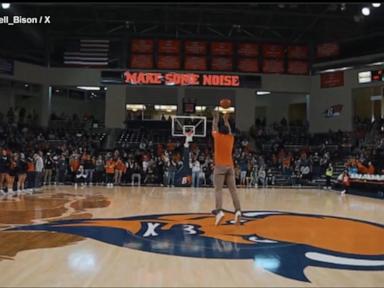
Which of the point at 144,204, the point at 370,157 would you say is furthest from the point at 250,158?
the point at 144,204

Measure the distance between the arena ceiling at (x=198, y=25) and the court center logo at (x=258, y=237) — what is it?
1686 cm

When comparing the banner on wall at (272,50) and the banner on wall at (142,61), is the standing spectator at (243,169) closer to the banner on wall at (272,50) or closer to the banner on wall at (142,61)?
the banner on wall at (272,50)

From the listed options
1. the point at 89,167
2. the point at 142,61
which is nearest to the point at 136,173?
the point at 89,167

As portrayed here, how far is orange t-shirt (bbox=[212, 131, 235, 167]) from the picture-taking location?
729 centimetres

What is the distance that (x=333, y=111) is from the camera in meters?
26.3

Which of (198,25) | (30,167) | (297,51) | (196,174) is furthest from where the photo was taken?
(297,51)

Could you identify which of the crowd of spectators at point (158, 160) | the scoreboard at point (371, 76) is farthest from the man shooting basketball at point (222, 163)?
the scoreboard at point (371, 76)

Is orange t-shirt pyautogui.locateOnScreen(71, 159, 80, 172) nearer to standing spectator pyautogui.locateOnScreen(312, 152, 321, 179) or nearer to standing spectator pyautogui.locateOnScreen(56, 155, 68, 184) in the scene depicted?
standing spectator pyautogui.locateOnScreen(56, 155, 68, 184)

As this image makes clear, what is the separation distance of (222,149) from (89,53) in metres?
20.8

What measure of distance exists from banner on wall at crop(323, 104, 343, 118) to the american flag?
13506 mm

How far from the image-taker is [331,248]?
18.5 ft

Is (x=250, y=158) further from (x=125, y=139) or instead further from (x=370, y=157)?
(x=125, y=139)

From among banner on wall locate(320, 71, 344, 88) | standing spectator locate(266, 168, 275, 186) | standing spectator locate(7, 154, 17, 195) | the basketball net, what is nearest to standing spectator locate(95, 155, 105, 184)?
the basketball net

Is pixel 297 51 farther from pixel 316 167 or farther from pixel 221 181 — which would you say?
pixel 221 181
